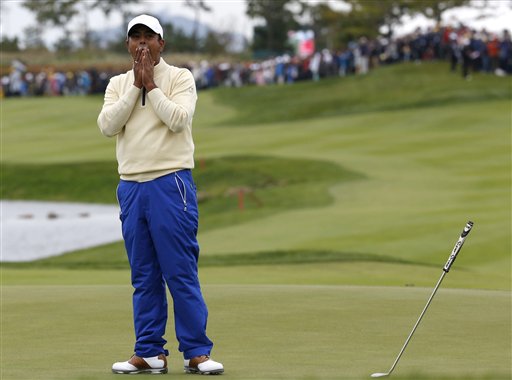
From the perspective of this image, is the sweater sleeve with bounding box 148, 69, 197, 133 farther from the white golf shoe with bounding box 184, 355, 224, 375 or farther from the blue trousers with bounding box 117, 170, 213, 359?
the white golf shoe with bounding box 184, 355, 224, 375

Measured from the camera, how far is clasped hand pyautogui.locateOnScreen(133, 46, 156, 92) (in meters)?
6.54

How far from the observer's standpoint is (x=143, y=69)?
6.56 meters

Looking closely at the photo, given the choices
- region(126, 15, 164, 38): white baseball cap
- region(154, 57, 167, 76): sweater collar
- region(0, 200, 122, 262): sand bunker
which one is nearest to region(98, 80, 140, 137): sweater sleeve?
region(154, 57, 167, 76): sweater collar

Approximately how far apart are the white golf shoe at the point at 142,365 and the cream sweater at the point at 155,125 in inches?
39.1

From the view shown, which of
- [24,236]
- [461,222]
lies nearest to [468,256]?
[461,222]

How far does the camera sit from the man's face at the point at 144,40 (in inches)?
261

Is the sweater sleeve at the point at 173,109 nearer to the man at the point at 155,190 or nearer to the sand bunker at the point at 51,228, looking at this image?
the man at the point at 155,190

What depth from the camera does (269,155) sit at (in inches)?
1431

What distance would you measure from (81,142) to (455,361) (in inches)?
1524

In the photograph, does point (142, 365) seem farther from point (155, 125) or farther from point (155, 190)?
Answer: point (155, 125)

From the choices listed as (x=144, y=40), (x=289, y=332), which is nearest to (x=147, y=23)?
(x=144, y=40)

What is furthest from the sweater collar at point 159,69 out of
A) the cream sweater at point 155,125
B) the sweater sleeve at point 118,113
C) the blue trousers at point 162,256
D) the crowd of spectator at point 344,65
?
the crowd of spectator at point 344,65

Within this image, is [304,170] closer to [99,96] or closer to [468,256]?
[468,256]

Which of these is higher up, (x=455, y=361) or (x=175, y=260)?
(x=175, y=260)
